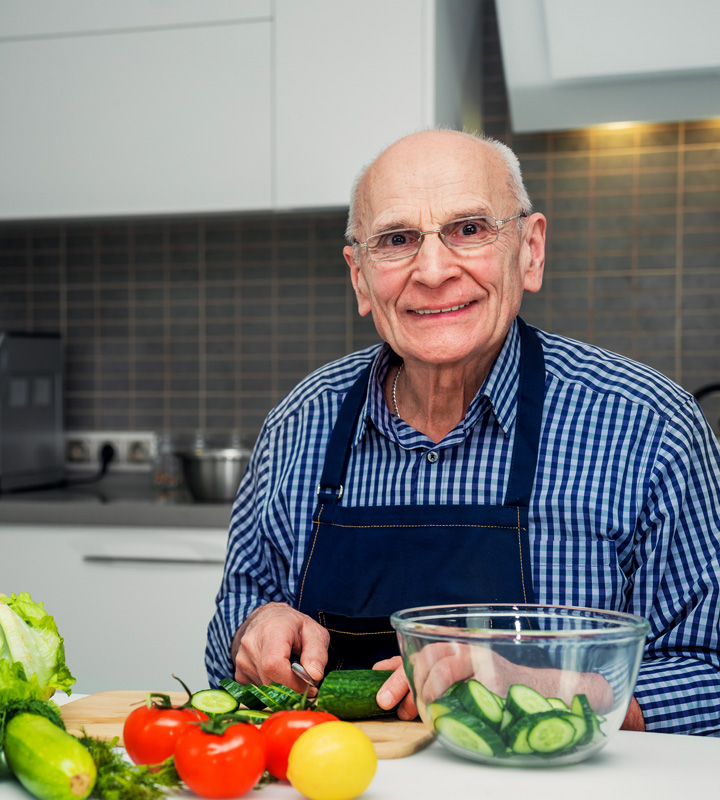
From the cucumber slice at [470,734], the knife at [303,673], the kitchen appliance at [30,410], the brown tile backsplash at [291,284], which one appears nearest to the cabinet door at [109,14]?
the brown tile backsplash at [291,284]

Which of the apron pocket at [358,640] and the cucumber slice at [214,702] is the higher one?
the cucumber slice at [214,702]

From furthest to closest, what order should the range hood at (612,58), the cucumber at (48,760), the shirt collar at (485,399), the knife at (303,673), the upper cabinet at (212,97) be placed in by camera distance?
1. the upper cabinet at (212,97)
2. the range hood at (612,58)
3. the shirt collar at (485,399)
4. the knife at (303,673)
5. the cucumber at (48,760)

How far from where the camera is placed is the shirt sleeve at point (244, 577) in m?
1.32

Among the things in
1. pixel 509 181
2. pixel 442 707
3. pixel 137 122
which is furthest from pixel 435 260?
pixel 137 122

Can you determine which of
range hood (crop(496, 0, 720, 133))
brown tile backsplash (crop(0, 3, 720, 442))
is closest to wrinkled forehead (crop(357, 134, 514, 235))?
range hood (crop(496, 0, 720, 133))

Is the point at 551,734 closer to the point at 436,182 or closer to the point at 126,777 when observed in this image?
the point at 126,777

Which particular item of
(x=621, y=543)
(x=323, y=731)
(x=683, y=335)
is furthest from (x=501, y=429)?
(x=683, y=335)

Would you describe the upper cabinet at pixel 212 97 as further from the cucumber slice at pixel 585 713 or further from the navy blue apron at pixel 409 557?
the cucumber slice at pixel 585 713

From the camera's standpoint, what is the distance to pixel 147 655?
2121 mm

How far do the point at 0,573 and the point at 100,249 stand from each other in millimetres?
1015

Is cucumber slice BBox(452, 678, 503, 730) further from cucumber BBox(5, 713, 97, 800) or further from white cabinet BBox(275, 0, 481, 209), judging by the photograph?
white cabinet BBox(275, 0, 481, 209)

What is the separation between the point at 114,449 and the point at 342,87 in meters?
1.22

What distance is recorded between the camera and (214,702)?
85 cm

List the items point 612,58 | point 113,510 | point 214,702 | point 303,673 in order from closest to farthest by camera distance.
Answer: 1. point 214,702
2. point 303,673
3. point 612,58
4. point 113,510
